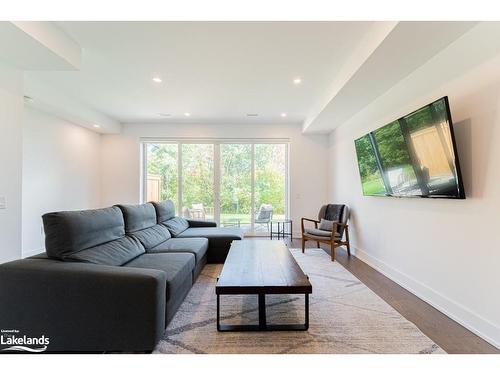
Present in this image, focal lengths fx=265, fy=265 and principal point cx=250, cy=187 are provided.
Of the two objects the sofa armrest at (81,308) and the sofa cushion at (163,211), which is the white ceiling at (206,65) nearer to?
the sofa cushion at (163,211)

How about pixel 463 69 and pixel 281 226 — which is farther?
pixel 281 226

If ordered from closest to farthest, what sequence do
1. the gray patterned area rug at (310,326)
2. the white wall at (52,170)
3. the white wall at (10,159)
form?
the gray patterned area rug at (310,326)
the white wall at (10,159)
the white wall at (52,170)

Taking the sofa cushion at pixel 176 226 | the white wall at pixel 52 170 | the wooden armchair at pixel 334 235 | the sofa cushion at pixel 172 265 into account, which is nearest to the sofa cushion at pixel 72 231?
the sofa cushion at pixel 172 265

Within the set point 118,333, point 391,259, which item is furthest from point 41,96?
point 391,259

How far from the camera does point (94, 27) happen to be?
2.42 m

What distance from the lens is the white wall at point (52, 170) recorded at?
13.9 feet

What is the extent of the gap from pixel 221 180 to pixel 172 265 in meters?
3.88

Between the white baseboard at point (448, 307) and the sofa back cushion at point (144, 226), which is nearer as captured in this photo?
the white baseboard at point (448, 307)

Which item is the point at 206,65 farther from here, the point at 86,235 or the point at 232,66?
the point at 86,235

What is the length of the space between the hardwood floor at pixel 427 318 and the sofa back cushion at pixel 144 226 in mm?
2642

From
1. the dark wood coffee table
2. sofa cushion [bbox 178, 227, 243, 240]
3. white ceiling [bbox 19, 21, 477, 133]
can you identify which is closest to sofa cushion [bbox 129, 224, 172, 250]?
sofa cushion [bbox 178, 227, 243, 240]

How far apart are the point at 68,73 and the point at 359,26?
3.56m

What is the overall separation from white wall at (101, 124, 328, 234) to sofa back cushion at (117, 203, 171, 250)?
2.64 metres
